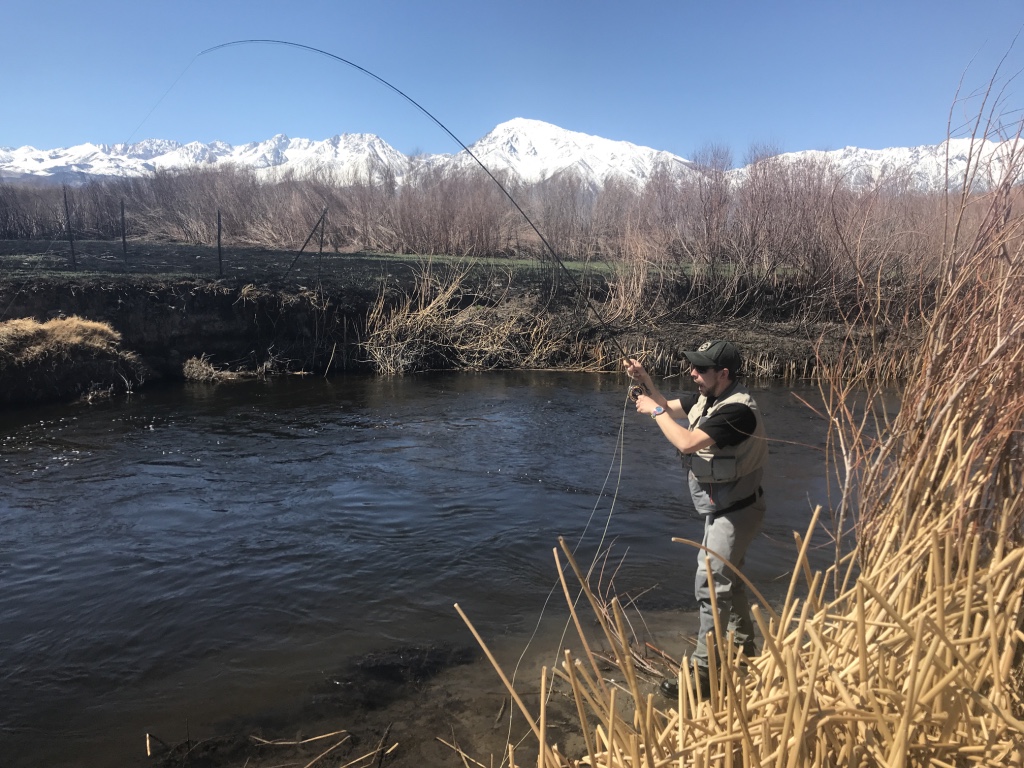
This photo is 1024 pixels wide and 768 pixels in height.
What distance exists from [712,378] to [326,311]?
14.1m

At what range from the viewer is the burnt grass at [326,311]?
14.6 meters

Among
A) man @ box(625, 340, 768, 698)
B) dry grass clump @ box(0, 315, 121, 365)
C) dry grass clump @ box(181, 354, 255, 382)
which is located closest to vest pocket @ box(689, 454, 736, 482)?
man @ box(625, 340, 768, 698)

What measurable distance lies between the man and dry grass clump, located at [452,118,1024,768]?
1246 mm

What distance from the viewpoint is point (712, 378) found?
4.04 m

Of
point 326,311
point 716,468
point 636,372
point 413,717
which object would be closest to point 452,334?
point 326,311

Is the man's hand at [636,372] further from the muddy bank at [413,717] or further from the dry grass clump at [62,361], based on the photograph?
the dry grass clump at [62,361]

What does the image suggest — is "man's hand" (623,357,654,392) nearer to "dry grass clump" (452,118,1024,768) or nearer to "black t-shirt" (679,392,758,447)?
"black t-shirt" (679,392,758,447)

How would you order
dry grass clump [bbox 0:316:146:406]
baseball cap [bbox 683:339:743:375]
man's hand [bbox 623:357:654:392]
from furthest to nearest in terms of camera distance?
dry grass clump [bbox 0:316:146:406], man's hand [bbox 623:357:654:392], baseball cap [bbox 683:339:743:375]

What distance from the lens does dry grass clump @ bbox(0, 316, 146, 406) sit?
12016 millimetres

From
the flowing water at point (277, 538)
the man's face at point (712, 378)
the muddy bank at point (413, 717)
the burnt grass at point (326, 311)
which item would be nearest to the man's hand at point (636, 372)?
the man's face at point (712, 378)

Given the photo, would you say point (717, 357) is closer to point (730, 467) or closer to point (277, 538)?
point (730, 467)

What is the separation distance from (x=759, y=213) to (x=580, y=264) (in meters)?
5.67

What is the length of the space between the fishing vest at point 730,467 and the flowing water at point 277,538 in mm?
392

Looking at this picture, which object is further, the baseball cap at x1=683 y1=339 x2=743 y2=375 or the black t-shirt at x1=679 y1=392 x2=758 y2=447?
the baseball cap at x1=683 y1=339 x2=743 y2=375
